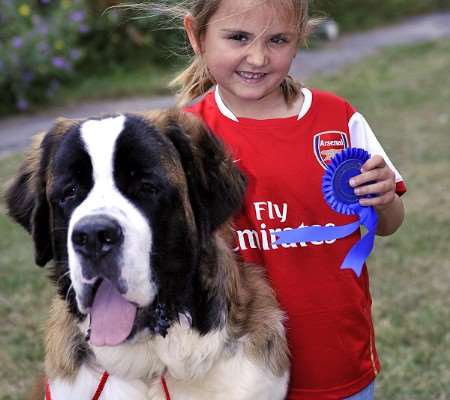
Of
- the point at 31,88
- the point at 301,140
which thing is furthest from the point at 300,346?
the point at 31,88

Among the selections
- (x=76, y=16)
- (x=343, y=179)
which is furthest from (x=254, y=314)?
(x=76, y=16)

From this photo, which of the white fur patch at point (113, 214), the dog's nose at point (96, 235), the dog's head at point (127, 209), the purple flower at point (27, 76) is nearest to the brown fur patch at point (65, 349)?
the dog's head at point (127, 209)

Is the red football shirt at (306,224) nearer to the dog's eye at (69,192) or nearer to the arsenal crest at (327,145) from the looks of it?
the arsenal crest at (327,145)

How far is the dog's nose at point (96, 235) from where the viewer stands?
2.25 metres

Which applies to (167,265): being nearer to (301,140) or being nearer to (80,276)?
(80,276)

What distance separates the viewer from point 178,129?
2.63 meters

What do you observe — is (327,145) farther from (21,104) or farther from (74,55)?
(74,55)

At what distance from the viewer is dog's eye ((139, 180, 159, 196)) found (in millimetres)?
2461

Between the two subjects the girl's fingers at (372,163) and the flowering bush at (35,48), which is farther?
the flowering bush at (35,48)

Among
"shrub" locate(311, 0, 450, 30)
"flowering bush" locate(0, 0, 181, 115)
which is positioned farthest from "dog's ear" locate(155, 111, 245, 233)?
"shrub" locate(311, 0, 450, 30)

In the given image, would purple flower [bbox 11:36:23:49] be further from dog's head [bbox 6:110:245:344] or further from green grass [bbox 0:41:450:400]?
dog's head [bbox 6:110:245:344]

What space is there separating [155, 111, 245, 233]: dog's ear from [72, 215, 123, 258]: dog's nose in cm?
40

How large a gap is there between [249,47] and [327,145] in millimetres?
451

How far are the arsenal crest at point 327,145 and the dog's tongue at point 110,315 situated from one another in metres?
0.92
